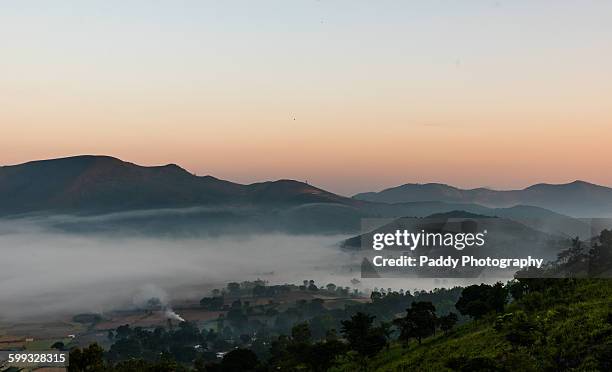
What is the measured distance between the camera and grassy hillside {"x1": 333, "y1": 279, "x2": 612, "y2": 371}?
163 feet

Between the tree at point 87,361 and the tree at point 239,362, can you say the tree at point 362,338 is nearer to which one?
the tree at point 239,362

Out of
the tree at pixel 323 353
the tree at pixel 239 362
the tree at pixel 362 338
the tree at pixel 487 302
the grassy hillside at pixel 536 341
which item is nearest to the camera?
the grassy hillside at pixel 536 341

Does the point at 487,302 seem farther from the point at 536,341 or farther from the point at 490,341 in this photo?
the point at 536,341

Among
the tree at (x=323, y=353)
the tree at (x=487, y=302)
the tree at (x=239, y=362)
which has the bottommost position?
the tree at (x=239, y=362)

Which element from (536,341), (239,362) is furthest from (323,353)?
(536,341)

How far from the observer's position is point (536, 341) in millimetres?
57688

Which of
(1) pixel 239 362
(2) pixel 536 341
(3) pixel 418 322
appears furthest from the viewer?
(1) pixel 239 362

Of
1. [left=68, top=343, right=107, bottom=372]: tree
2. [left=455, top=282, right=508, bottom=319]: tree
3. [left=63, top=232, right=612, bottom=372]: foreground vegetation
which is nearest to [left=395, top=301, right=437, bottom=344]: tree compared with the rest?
[left=63, top=232, right=612, bottom=372]: foreground vegetation

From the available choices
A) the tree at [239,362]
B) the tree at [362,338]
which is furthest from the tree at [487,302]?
the tree at [239,362]

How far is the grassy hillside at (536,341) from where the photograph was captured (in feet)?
163

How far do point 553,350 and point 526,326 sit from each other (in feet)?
24.4

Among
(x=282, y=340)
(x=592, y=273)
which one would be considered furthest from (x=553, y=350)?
(x=282, y=340)

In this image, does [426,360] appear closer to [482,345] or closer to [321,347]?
[482,345]

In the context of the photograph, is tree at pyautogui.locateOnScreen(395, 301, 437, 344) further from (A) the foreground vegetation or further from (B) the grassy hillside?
(B) the grassy hillside
